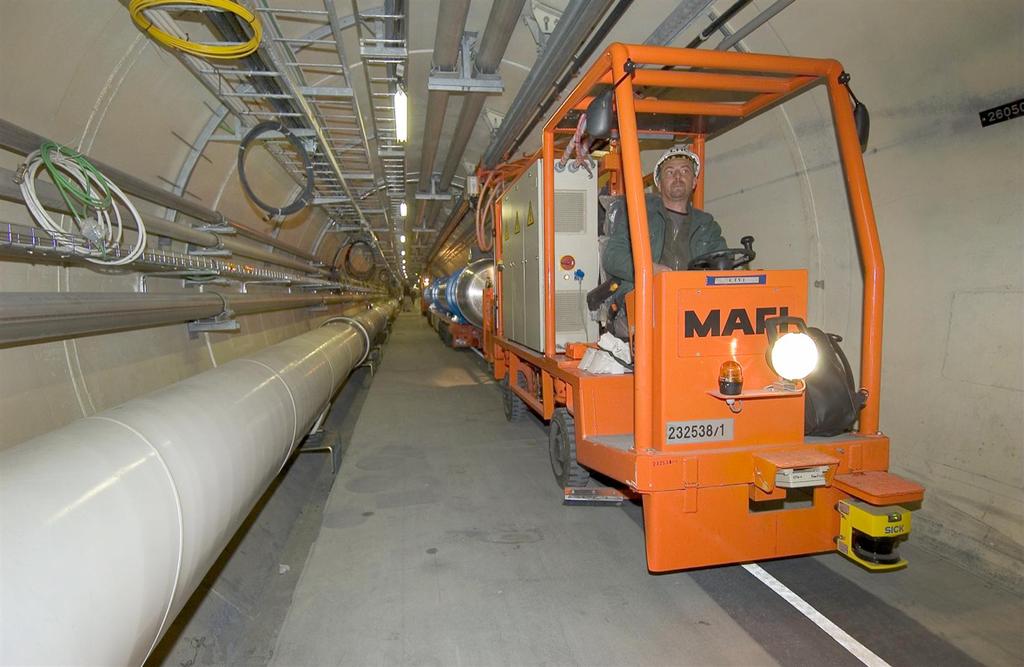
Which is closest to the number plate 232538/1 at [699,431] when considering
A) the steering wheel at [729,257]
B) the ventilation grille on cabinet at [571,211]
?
the steering wheel at [729,257]

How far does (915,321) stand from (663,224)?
1779 mm

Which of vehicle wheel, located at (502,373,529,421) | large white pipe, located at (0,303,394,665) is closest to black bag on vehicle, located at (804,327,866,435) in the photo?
large white pipe, located at (0,303,394,665)

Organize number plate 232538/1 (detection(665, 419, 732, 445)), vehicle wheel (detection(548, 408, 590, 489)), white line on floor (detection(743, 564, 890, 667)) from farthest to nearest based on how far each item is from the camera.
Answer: vehicle wheel (detection(548, 408, 590, 489))
number plate 232538/1 (detection(665, 419, 732, 445))
white line on floor (detection(743, 564, 890, 667))

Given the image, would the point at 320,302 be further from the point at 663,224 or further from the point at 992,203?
the point at 992,203

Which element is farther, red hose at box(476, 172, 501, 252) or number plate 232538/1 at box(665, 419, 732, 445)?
red hose at box(476, 172, 501, 252)

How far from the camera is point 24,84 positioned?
274 cm

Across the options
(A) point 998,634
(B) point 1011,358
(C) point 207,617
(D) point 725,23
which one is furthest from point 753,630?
(D) point 725,23

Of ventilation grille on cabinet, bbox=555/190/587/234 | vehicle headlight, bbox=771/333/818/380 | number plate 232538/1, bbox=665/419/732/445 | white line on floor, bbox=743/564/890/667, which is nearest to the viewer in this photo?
white line on floor, bbox=743/564/890/667

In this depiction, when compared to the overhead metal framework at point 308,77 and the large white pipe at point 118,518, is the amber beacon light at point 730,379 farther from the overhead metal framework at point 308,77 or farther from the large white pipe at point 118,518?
the overhead metal framework at point 308,77

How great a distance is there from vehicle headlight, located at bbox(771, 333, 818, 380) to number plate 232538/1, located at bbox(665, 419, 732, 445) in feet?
1.34

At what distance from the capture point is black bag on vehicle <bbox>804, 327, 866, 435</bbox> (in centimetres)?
292

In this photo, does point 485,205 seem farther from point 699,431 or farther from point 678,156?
point 699,431

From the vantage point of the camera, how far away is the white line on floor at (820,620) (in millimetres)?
2369

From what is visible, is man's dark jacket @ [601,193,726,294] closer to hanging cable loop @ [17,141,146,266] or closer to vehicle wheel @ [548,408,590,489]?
vehicle wheel @ [548,408,590,489]
